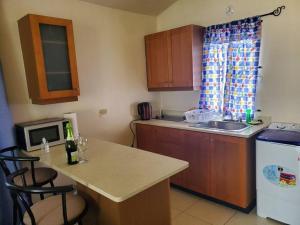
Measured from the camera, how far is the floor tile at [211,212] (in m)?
2.44

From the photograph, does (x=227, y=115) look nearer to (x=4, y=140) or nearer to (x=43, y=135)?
(x=43, y=135)

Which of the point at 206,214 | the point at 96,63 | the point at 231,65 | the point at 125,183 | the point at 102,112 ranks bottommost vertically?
the point at 206,214

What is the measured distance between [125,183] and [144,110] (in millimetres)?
2037

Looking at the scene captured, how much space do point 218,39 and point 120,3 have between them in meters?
1.35

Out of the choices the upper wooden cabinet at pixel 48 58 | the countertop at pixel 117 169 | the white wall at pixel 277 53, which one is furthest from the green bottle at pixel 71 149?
the white wall at pixel 277 53

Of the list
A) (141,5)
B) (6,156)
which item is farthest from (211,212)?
(141,5)

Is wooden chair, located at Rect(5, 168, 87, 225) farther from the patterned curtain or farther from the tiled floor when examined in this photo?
the patterned curtain

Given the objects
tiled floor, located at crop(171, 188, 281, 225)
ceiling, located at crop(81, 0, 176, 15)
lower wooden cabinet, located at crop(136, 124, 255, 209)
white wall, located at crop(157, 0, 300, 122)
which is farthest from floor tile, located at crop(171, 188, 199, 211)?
ceiling, located at crop(81, 0, 176, 15)

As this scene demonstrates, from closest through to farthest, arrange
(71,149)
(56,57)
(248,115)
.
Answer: (71,149) < (56,57) < (248,115)

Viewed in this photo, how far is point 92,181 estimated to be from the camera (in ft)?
4.96

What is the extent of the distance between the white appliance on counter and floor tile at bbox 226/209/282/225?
53 millimetres

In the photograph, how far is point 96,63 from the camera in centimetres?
→ 300

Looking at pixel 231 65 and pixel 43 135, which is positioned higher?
pixel 231 65

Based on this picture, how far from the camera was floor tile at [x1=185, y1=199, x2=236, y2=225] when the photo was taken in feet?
8.00
